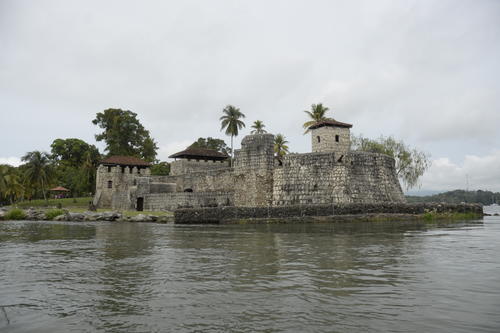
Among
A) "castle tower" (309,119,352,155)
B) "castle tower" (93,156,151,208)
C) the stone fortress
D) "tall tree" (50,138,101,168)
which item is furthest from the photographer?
"tall tree" (50,138,101,168)

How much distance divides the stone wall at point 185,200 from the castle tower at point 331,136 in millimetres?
8516

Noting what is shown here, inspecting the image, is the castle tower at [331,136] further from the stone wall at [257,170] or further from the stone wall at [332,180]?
the stone wall at [257,170]

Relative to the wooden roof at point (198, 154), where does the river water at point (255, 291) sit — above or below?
below

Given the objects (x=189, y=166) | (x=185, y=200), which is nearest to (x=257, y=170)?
(x=185, y=200)

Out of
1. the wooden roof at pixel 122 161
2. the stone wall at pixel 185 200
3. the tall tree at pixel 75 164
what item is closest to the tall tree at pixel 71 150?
the tall tree at pixel 75 164

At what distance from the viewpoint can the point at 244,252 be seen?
33.9 ft

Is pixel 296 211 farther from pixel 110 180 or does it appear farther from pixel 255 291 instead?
pixel 110 180

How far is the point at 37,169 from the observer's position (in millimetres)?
54594

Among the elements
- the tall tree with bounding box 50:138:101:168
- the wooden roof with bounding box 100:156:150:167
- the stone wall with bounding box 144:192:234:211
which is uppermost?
the tall tree with bounding box 50:138:101:168

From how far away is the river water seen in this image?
442 centimetres

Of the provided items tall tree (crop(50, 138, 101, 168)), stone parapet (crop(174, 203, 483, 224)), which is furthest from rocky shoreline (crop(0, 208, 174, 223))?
tall tree (crop(50, 138, 101, 168))

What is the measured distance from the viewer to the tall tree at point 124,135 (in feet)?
194

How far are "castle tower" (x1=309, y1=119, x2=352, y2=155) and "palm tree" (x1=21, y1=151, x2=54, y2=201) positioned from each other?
133 feet

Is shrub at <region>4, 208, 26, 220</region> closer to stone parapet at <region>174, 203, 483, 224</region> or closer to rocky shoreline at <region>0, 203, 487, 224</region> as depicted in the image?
rocky shoreline at <region>0, 203, 487, 224</region>
